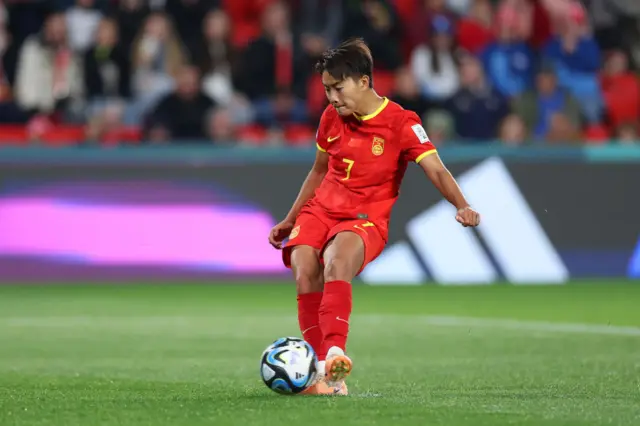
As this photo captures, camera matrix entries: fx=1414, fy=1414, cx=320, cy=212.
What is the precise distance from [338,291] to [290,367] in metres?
0.46

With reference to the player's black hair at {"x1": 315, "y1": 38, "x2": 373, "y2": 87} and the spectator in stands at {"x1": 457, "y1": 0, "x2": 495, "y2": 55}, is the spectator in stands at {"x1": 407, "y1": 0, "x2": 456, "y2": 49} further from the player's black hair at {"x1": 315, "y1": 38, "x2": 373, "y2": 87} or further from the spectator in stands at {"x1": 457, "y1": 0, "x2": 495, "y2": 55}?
the player's black hair at {"x1": 315, "y1": 38, "x2": 373, "y2": 87}

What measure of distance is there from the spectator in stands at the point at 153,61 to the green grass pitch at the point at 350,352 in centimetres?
258

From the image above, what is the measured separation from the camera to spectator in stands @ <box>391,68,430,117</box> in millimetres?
16625

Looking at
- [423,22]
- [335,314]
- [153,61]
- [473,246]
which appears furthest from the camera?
[423,22]

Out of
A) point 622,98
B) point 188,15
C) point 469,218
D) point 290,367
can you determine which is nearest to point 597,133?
point 622,98

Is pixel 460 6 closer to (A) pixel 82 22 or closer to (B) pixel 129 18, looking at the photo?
(B) pixel 129 18

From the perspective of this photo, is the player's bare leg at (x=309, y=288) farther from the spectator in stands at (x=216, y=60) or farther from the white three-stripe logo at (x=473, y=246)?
the spectator in stands at (x=216, y=60)

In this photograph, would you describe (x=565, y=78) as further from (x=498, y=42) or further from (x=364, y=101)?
(x=364, y=101)

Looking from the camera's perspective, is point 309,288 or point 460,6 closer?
point 309,288

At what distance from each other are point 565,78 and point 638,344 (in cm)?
861

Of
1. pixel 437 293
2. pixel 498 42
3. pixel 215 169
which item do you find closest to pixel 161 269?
pixel 215 169

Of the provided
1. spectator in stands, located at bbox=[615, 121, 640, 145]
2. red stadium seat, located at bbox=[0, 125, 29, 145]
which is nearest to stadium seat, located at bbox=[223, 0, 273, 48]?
red stadium seat, located at bbox=[0, 125, 29, 145]

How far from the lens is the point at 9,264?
49.4ft

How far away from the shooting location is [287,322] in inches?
459
